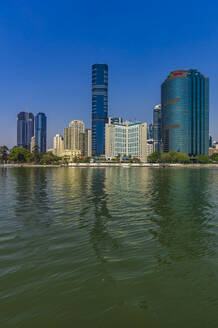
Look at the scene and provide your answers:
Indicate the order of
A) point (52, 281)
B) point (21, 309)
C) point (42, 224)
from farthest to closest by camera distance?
point (42, 224) → point (52, 281) → point (21, 309)

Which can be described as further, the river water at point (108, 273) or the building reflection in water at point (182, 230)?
the building reflection in water at point (182, 230)

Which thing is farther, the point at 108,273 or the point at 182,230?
the point at 182,230

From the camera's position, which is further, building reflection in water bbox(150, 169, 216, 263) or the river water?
building reflection in water bbox(150, 169, 216, 263)

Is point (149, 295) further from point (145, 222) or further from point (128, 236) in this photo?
point (145, 222)

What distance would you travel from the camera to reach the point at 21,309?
678cm

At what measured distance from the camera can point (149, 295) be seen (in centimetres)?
752

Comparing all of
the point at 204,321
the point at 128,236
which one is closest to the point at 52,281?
the point at 204,321

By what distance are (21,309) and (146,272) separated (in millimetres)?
4534

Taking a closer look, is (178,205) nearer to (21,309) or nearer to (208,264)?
(208,264)

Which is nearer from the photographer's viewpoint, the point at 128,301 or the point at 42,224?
the point at 128,301

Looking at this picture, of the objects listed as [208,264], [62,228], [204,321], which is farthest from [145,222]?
[204,321]

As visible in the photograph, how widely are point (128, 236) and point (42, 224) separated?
6.24 meters

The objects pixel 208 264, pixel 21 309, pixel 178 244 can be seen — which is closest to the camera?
pixel 21 309

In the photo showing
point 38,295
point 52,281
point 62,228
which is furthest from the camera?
point 62,228
